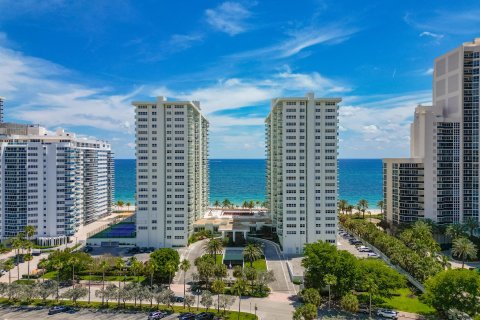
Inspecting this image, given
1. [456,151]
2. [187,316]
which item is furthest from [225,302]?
[456,151]

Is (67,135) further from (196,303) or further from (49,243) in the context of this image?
(196,303)

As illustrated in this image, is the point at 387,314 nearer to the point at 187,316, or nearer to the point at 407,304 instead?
the point at 407,304

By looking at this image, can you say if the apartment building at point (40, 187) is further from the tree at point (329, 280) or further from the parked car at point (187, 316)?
the tree at point (329, 280)

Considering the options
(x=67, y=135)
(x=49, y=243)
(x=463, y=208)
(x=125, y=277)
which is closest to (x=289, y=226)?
(x=125, y=277)

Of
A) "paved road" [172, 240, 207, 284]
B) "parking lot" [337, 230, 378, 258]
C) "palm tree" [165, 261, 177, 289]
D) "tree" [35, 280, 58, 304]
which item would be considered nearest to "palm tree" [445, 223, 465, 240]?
"parking lot" [337, 230, 378, 258]

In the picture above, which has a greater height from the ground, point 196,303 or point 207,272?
point 207,272

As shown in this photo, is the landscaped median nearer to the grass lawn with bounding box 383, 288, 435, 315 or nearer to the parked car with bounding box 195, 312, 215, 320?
the parked car with bounding box 195, 312, 215, 320

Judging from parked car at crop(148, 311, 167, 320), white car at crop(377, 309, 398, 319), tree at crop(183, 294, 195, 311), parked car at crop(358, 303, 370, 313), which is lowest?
parked car at crop(148, 311, 167, 320)
